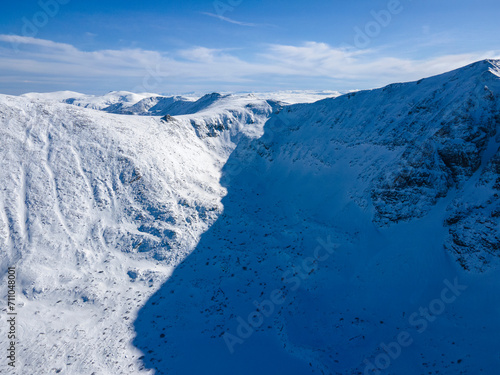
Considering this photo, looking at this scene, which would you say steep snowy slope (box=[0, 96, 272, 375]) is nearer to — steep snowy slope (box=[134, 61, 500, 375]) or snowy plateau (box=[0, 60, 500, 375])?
snowy plateau (box=[0, 60, 500, 375])

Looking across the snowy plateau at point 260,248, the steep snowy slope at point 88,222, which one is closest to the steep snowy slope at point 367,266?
the snowy plateau at point 260,248

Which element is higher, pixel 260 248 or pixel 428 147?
pixel 428 147

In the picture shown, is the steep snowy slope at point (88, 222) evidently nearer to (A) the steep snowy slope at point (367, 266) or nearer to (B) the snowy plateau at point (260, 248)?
(B) the snowy plateau at point (260, 248)

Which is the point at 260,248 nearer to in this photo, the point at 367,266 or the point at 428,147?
the point at 367,266

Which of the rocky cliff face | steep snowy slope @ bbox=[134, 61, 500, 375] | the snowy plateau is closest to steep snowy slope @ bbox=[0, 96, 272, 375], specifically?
the snowy plateau

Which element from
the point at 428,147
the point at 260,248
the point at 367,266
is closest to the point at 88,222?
the point at 260,248

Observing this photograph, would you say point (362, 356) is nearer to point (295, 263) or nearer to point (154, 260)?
point (295, 263)
